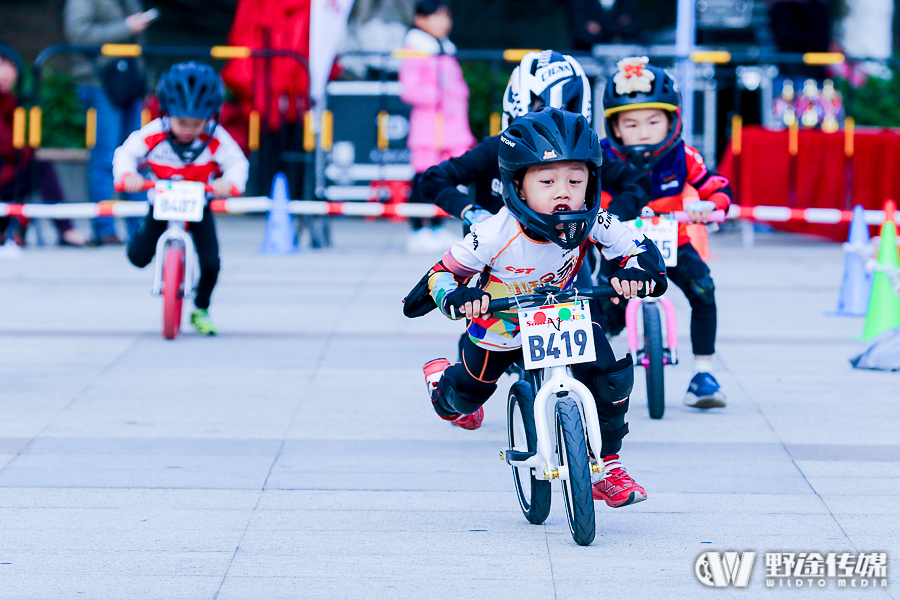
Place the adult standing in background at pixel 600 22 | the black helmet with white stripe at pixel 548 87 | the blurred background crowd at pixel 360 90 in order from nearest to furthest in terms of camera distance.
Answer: the black helmet with white stripe at pixel 548 87 < the blurred background crowd at pixel 360 90 < the adult standing in background at pixel 600 22

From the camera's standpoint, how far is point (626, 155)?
673 cm

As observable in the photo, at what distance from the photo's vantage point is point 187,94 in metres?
8.52

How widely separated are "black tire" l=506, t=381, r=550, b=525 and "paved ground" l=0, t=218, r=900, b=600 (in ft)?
0.25

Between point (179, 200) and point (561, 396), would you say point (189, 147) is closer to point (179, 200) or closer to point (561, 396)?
point (179, 200)

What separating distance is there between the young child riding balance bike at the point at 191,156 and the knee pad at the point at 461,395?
384 cm

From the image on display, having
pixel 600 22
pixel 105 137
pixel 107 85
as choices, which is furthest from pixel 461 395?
pixel 600 22

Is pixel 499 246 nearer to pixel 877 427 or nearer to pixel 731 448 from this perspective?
pixel 731 448

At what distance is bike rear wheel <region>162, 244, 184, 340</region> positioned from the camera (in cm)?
862

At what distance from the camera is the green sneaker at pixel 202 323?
898 cm

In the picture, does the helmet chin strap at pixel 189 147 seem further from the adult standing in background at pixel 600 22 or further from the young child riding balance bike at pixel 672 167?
the adult standing in background at pixel 600 22

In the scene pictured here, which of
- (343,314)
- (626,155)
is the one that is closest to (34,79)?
(343,314)

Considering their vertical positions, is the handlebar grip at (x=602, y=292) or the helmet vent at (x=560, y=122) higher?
the helmet vent at (x=560, y=122)

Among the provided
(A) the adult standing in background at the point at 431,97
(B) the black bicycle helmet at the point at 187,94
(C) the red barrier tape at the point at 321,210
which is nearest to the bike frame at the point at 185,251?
(B) the black bicycle helmet at the point at 187,94

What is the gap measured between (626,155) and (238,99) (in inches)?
417
